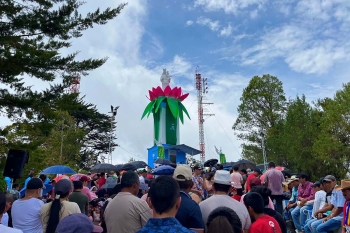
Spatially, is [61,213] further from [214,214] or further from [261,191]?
[261,191]

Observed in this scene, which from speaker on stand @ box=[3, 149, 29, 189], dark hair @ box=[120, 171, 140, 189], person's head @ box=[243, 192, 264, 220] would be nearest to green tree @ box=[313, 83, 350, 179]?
speaker on stand @ box=[3, 149, 29, 189]

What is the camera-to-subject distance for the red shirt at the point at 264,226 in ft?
10.7

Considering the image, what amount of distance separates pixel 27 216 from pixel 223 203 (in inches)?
95.4

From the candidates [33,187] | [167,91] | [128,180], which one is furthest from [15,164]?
[167,91]

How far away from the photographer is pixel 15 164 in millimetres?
7500

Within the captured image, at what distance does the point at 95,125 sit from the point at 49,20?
90.9ft

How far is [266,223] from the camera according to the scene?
10.9ft

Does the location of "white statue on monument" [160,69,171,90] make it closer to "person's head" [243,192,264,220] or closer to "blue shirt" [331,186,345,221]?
"blue shirt" [331,186,345,221]

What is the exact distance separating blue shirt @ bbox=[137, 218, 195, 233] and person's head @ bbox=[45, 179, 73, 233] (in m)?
2.36

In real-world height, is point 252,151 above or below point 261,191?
above

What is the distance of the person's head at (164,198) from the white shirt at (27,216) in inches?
103

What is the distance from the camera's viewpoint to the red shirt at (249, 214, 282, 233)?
328 cm

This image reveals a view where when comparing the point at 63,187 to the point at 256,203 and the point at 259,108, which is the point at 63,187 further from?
the point at 259,108

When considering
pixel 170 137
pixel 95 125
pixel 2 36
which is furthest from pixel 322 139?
pixel 95 125
